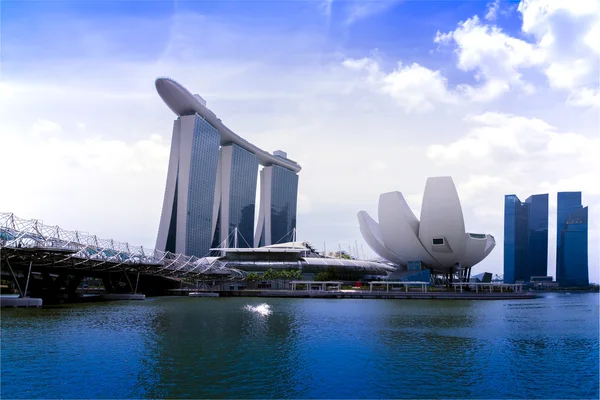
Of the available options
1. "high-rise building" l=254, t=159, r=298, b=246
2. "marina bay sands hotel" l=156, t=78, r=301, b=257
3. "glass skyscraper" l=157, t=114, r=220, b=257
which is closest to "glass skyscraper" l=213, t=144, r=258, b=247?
"marina bay sands hotel" l=156, t=78, r=301, b=257

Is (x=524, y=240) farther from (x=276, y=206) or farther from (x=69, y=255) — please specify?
(x=69, y=255)

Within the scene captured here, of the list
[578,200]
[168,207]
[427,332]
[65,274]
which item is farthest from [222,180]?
[578,200]

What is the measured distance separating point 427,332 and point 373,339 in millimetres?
3517

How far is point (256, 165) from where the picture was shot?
115500 millimetres

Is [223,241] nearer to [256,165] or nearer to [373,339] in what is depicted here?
[256,165]

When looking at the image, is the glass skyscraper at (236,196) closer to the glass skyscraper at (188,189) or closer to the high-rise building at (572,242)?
the glass skyscraper at (188,189)

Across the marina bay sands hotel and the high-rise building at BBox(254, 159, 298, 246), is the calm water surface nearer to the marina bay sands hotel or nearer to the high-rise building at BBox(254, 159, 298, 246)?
the marina bay sands hotel

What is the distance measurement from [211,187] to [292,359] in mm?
79772

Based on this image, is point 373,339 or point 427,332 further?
point 427,332

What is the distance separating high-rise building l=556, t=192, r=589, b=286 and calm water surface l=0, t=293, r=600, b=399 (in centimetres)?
14161

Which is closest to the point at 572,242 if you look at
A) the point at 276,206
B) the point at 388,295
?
the point at 276,206

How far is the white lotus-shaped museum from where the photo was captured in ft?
197

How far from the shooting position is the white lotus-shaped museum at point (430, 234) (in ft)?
197

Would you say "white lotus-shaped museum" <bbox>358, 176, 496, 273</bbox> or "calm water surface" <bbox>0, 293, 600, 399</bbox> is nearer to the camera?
"calm water surface" <bbox>0, 293, 600, 399</bbox>
